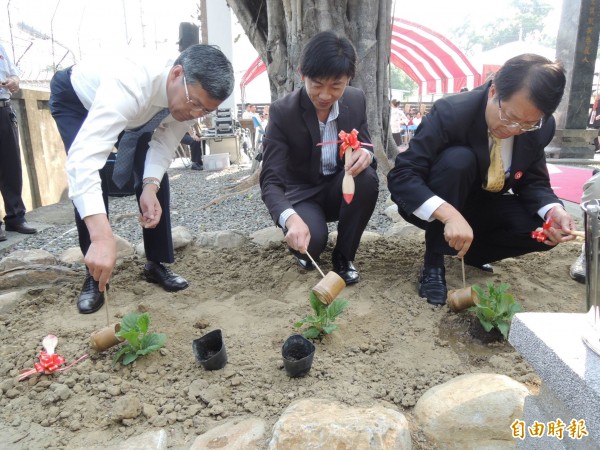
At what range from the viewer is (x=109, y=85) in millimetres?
1795

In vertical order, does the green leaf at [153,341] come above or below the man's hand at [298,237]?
below

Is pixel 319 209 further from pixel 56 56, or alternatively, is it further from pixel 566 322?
pixel 56 56

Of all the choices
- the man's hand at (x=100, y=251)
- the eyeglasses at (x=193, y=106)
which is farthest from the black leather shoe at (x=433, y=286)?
the man's hand at (x=100, y=251)

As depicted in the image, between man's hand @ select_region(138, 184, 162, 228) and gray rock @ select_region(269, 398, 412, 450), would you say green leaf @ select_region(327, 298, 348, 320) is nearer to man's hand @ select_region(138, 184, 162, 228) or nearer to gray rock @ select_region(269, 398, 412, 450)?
gray rock @ select_region(269, 398, 412, 450)

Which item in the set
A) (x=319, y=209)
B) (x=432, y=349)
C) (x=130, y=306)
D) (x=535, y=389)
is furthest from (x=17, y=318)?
(x=535, y=389)

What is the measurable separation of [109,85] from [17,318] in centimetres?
119

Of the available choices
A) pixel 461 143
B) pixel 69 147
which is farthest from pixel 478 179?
pixel 69 147

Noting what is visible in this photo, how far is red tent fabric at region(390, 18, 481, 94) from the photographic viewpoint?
19.2 metres

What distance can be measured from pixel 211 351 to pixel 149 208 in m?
0.82

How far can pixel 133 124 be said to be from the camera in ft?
6.93

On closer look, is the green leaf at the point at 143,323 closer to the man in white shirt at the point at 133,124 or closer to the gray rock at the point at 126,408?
the man in white shirt at the point at 133,124

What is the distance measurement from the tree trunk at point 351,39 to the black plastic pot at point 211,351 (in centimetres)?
285

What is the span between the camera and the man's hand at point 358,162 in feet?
7.27

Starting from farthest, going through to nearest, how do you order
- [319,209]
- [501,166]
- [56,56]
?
1. [56,56]
2. [319,209]
3. [501,166]
